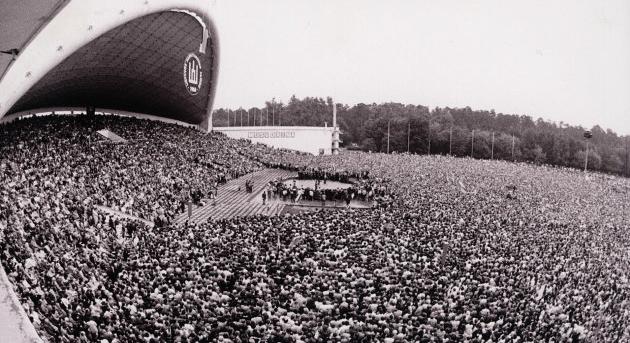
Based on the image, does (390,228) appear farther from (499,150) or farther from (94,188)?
(499,150)

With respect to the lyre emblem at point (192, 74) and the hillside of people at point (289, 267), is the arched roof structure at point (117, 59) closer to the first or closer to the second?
the lyre emblem at point (192, 74)

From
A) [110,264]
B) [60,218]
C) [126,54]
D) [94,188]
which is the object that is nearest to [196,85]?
[126,54]

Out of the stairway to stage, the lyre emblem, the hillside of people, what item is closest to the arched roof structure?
the lyre emblem

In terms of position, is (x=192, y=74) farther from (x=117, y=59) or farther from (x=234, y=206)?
(x=234, y=206)

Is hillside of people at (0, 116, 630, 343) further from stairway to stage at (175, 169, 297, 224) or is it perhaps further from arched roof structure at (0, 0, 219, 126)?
arched roof structure at (0, 0, 219, 126)

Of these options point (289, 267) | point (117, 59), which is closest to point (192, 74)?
point (117, 59)

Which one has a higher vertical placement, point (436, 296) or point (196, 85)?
point (196, 85)

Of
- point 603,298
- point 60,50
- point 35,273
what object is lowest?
point 603,298

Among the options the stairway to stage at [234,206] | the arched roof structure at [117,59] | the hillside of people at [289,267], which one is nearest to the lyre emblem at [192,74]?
the arched roof structure at [117,59]
